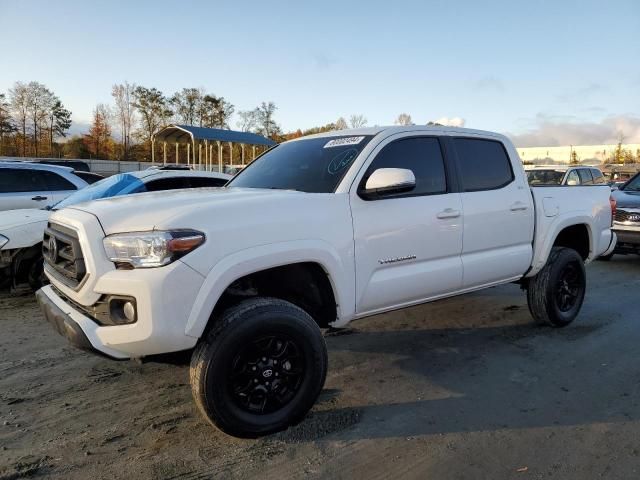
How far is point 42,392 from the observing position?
3.62 m

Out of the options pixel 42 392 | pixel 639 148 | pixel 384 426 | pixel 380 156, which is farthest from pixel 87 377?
pixel 639 148

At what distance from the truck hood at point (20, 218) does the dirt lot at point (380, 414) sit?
4.75 feet

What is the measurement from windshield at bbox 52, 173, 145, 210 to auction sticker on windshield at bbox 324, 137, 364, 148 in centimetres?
344

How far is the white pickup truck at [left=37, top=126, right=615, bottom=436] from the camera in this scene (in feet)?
8.77

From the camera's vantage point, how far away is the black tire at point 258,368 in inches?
109

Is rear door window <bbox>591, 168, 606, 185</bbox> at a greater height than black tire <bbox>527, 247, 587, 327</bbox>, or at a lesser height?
greater

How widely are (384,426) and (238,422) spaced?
94 centimetres

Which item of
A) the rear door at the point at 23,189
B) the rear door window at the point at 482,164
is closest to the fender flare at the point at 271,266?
the rear door window at the point at 482,164

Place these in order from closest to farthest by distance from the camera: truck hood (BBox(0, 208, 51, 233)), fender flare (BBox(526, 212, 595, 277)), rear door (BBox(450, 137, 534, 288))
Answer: rear door (BBox(450, 137, 534, 288)), fender flare (BBox(526, 212, 595, 277)), truck hood (BBox(0, 208, 51, 233))

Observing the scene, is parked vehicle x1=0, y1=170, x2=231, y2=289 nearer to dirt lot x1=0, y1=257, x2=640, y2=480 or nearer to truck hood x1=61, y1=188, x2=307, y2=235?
dirt lot x1=0, y1=257, x2=640, y2=480

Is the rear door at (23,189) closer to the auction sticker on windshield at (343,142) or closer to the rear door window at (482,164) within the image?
the auction sticker on windshield at (343,142)

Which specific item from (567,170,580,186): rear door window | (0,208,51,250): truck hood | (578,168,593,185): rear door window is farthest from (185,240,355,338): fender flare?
(578,168,593,185): rear door window

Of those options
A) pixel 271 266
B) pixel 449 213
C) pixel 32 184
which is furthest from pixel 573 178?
pixel 271 266

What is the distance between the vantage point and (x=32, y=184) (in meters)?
8.61
